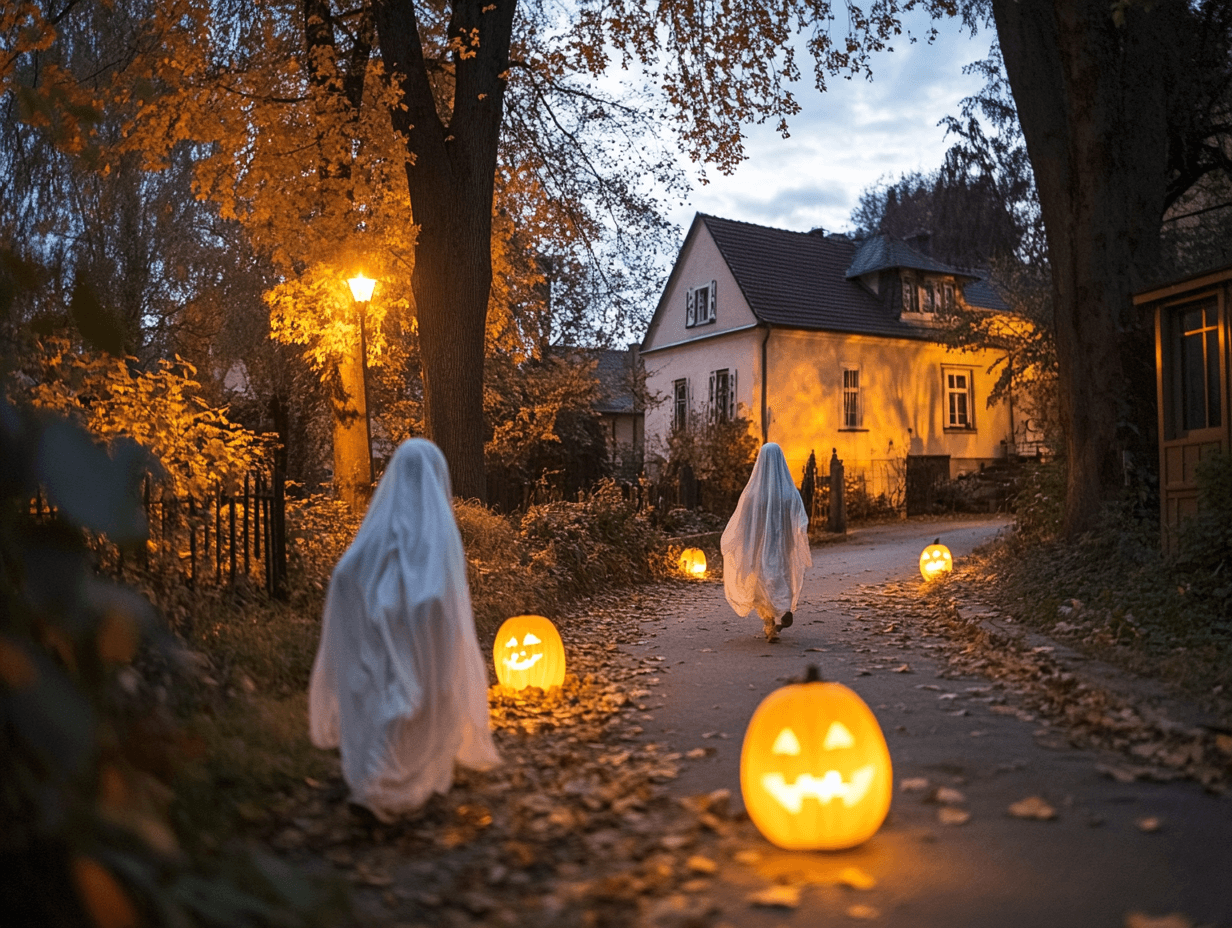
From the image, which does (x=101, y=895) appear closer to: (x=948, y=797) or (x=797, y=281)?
(x=948, y=797)

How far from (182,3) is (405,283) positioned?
510 centimetres

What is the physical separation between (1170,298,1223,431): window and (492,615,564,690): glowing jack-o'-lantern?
23.9 ft

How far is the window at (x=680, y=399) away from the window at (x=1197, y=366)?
2340 centimetres

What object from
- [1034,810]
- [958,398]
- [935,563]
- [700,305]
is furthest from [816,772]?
[958,398]

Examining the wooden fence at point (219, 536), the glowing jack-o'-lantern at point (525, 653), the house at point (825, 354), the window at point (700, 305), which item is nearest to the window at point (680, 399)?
the house at point (825, 354)

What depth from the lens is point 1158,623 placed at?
8.63m

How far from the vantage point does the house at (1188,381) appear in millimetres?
10359

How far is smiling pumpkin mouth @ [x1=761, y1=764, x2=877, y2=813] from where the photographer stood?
172 inches

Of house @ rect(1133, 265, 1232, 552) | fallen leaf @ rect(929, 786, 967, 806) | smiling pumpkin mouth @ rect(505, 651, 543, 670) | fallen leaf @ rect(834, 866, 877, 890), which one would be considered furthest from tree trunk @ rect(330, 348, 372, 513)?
fallen leaf @ rect(834, 866, 877, 890)

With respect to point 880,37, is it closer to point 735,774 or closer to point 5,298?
point 735,774

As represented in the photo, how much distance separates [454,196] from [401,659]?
29.7 ft

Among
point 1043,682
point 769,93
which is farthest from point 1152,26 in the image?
point 1043,682

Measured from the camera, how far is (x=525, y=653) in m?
7.67

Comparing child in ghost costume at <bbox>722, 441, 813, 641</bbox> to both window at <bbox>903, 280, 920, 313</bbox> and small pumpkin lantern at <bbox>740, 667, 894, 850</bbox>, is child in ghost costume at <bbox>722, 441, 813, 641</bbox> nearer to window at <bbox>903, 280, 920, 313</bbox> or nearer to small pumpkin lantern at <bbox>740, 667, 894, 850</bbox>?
small pumpkin lantern at <bbox>740, 667, 894, 850</bbox>
